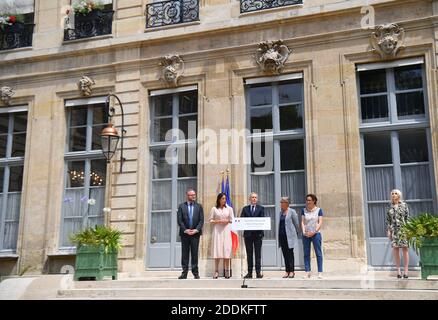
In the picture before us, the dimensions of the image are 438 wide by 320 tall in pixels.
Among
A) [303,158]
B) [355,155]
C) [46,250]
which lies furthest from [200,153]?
[46,250]

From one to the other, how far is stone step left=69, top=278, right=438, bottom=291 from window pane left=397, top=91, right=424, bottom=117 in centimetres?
362

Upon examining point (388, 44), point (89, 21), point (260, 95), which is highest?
point (89, 21)

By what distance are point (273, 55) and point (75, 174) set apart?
5.11 m

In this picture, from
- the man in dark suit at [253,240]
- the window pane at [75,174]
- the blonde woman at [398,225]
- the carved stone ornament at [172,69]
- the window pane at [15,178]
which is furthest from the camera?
A: the window pane at [15,178]

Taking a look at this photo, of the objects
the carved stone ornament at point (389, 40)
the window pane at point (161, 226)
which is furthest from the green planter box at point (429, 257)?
the window pane at point (161, 226)

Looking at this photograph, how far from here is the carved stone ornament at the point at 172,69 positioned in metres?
11.7

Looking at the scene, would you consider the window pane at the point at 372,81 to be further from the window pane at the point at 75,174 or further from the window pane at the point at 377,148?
the window pane at the point at 75,174

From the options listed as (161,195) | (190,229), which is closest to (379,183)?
(190,229)

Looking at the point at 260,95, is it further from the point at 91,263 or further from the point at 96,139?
the point at 91,263

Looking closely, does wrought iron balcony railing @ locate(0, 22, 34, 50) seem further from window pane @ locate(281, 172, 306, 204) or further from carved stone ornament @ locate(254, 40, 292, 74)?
window pane @ locate(281, 172, 306, 204)

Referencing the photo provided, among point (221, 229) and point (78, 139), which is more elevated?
point (78, 139)

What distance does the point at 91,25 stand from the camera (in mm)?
12836

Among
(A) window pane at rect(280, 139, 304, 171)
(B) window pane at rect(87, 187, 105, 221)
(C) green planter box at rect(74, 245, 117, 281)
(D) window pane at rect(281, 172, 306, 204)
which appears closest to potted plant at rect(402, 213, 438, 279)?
(D) window pane at rect(281, 172, 306, 204)

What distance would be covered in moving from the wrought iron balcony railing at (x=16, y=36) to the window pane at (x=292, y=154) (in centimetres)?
674
